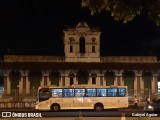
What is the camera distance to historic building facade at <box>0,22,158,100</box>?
154ft

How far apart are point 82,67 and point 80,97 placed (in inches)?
495

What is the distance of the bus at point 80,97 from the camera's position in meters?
35.2

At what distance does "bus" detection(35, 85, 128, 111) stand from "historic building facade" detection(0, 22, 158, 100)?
11622mm

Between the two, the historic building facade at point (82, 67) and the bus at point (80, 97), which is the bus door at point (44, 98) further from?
the historic building facade at point (82, 67)

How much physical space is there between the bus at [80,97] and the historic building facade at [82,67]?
Answer: 11.6 m

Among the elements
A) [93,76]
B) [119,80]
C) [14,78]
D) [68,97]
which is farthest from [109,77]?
[68,97]

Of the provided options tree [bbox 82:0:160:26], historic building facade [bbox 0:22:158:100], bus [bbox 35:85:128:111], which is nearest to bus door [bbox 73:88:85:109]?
bus [bbox 35:85:128:111]

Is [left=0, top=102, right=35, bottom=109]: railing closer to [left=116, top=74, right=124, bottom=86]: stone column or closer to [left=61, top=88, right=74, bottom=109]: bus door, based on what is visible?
[left=61, top=88, right=74, bottom=109]: bus door

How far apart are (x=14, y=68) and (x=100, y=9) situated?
3540cm

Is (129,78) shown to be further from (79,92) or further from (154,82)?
(79,92)

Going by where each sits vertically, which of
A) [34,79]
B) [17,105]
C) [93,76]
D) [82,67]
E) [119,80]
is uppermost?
[82,67]

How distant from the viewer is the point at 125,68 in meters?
47.7

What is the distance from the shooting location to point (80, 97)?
116ft

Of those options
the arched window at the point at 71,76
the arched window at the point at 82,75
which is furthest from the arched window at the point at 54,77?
the arched window at the point at 82,75
